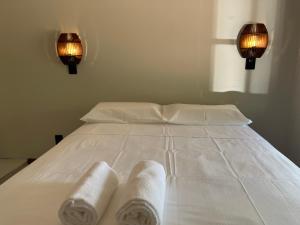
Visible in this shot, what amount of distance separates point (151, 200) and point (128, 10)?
6.35 ft

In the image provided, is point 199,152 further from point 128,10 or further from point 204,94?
point 128,10

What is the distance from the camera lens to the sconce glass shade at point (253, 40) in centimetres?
215

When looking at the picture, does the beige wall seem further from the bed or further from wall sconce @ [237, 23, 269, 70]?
the bed

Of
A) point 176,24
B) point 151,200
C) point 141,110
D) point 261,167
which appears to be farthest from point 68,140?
point 176,24

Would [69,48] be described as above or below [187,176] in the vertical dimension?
above

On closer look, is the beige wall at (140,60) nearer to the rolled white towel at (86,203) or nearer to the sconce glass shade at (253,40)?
the sconce glass shade at (253,40)

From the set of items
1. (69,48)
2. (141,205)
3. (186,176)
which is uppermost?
(69,48)

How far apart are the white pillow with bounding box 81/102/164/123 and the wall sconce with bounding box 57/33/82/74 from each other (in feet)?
1.84

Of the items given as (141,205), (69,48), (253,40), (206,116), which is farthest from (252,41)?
(141,205)

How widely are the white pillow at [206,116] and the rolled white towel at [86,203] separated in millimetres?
1202

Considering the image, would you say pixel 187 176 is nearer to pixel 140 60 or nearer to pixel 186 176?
pixel 186 176

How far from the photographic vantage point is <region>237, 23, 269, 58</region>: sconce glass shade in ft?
7.05

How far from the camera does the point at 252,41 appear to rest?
2.15 m

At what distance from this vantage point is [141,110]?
6.85 feet
